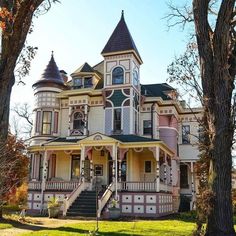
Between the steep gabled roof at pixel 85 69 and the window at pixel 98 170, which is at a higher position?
the steep gabled roof at pixel 85 69

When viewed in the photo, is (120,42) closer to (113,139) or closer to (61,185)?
(113,139)

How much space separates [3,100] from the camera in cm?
897

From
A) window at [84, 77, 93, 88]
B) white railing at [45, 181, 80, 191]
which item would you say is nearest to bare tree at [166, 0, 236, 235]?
white railing at [45, 181, 80, 191]

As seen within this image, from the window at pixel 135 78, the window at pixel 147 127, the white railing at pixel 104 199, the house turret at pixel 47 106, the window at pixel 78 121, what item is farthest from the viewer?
the house turret at pixel 47 106

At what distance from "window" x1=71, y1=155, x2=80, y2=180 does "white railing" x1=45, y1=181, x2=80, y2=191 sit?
8.76 feet

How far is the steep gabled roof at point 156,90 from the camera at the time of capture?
29.8 meters

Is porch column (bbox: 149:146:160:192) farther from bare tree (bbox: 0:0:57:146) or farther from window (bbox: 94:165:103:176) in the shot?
bare tree (bbox: 0:0:57:146)

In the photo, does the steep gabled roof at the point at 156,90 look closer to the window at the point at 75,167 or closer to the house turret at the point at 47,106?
the house turret at the point at 47,106

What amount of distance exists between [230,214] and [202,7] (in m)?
5.91

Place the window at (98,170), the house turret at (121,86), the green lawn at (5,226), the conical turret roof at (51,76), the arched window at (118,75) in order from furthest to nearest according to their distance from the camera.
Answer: the conical turret roof at (51,76)
the arched window at (118,75)
the house turret at (121,86)
the window at (98,170)
the green lawn at (5,226)

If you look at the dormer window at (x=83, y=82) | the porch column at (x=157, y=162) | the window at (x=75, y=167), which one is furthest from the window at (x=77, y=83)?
the porch column at (x=157, y=162)

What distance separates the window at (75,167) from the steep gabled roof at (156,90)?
778 cm

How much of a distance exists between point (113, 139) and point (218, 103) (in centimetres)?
1331

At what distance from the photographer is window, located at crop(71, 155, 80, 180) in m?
26.7
